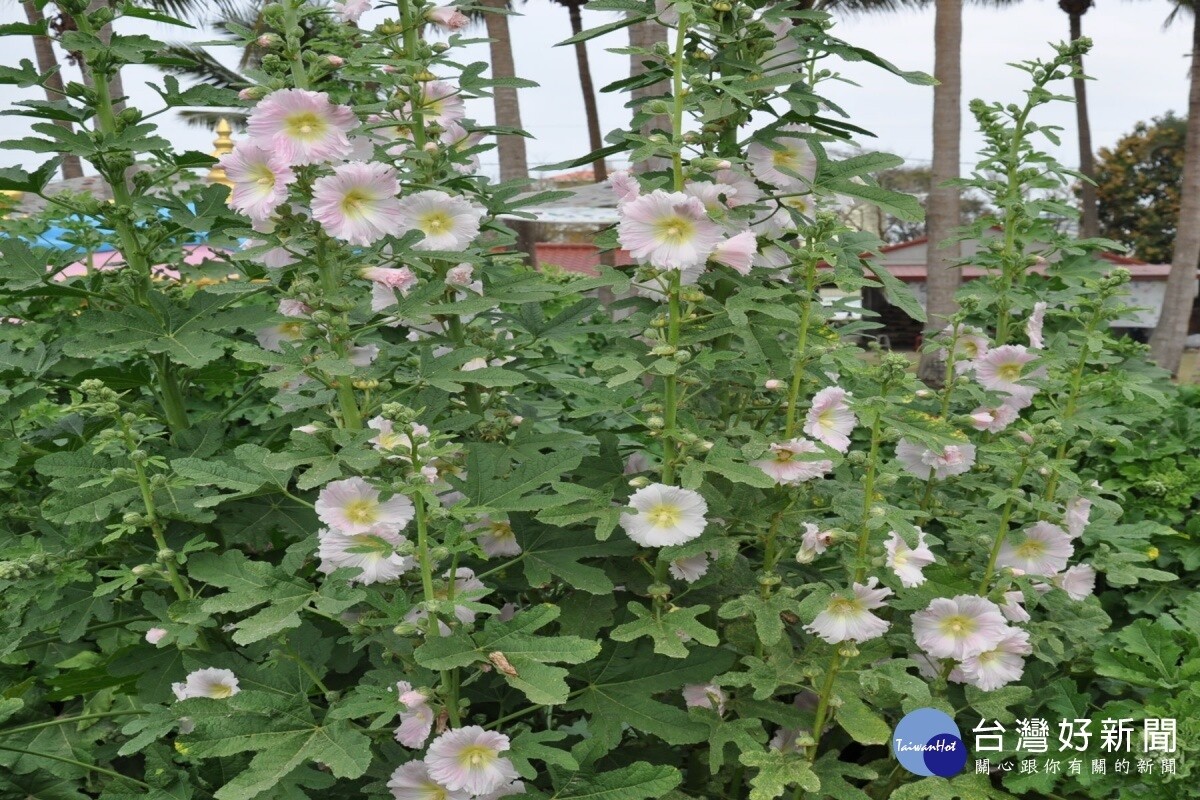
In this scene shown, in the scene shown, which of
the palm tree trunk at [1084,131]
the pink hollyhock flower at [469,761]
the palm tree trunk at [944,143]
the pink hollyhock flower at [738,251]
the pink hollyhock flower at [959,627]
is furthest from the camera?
the palm tree trunk at [1084,131]

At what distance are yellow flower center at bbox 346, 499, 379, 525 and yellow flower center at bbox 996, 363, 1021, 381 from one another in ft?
5.16

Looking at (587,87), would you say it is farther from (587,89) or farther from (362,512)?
(362,512)

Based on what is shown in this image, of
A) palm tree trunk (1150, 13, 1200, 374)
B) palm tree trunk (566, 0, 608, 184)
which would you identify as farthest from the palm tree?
palm tree trunk (1150, 13, 1200, 374)

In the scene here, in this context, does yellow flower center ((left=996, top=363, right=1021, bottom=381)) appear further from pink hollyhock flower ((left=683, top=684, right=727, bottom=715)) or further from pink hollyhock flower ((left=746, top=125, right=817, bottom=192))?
pink hollyhock flower ((left=683, top=684, right=727, bottom=715))

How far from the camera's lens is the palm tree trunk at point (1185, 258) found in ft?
35.0

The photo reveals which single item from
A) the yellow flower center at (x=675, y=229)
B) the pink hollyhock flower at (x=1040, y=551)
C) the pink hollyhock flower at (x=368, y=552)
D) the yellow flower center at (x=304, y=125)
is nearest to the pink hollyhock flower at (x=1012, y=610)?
the pink hollyhock flower at (x=1040, y=551)

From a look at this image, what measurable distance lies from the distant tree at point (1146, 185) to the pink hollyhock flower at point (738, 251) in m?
32.4

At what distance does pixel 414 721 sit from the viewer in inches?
71.2

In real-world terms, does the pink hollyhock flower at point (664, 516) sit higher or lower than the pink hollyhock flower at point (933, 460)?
higher

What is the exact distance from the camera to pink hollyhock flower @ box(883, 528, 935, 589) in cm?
200

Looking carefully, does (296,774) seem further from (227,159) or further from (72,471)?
(227,159)

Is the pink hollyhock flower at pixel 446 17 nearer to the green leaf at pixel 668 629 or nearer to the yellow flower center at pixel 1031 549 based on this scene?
the green leaf at pixel 668 629

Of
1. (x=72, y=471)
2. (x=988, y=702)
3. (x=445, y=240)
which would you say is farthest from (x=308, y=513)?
(x=988, y=702)

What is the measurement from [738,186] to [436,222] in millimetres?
622
